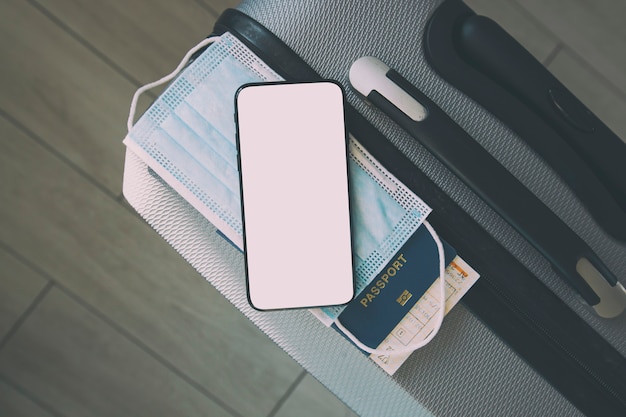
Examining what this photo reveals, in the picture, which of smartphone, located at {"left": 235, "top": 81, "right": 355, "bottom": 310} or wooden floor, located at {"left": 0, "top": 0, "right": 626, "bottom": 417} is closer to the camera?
smartphone, located at {"left": 235, "top": 81, "right": 355, "bottom": 310}

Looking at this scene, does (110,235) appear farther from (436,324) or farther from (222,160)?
(436,324)

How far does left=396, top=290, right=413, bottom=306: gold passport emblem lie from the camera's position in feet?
1.62

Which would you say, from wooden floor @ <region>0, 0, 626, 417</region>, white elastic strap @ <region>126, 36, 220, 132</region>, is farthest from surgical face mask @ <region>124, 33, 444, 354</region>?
wooden floor @ <region>0, 0, 626, 417</region>

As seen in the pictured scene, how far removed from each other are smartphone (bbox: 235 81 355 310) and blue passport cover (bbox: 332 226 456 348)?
0.08ft

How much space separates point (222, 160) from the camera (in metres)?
0.48

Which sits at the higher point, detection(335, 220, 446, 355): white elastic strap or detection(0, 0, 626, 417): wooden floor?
detection(335, 220, 446, 355): white elastic strap

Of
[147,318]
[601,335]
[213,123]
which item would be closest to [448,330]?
[601,335]

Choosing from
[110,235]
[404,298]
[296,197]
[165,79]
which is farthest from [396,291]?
[110,235]

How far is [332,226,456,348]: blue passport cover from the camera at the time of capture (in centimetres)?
49

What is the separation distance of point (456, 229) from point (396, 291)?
0.26 ft

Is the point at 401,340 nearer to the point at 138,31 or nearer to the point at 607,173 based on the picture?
the point at 607,173

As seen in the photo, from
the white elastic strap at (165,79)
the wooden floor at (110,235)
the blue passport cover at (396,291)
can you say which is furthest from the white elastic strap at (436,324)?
the wooden floor at (110,235)

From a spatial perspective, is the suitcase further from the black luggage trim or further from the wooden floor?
the wooden floor

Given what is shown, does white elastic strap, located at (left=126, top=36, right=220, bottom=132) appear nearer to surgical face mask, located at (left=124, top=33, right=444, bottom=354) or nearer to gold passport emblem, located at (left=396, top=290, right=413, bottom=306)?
surgical face mask, located at (left=124, top=33, right=444, bottom=354)
